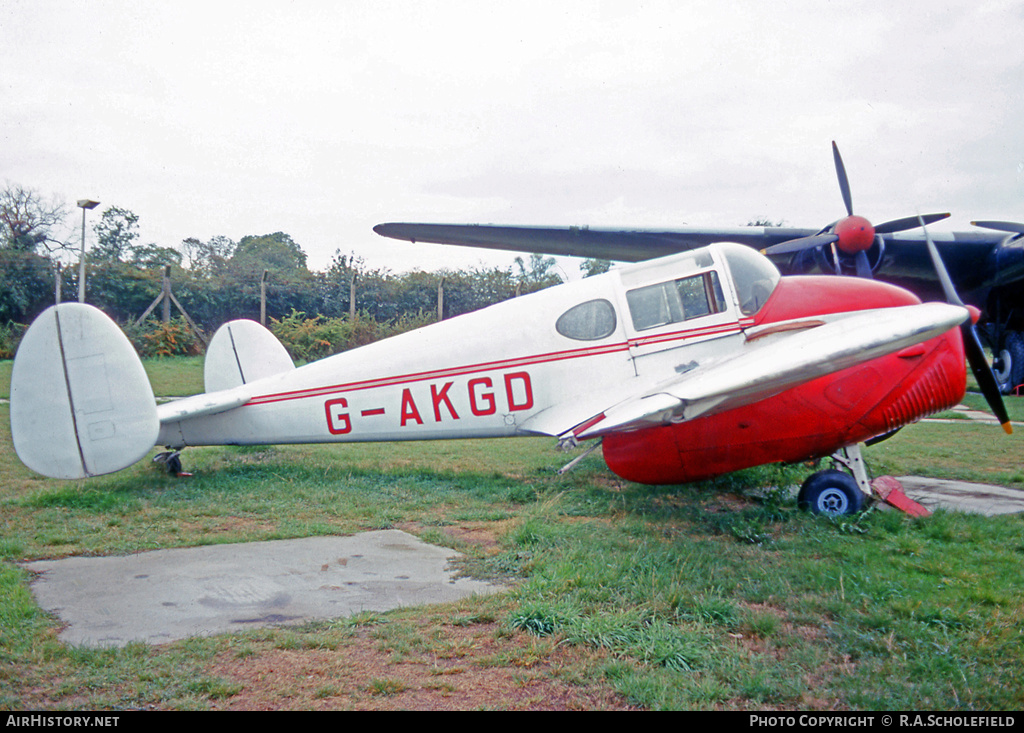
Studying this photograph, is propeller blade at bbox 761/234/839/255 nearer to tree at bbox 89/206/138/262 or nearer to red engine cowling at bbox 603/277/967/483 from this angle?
red engine cowling at bbox 603/277/967/483

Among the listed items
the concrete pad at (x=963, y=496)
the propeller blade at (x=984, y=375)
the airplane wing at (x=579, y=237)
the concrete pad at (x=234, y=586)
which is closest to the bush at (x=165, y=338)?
the airplane wing at (x=579, y=237)

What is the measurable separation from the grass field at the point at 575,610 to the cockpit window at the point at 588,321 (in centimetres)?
170

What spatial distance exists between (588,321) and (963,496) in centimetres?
461

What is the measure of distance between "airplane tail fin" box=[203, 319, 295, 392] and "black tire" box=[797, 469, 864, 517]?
6.09m

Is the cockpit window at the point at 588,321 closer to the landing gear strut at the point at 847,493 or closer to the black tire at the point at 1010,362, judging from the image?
the landing gear strut at the point at 847,493

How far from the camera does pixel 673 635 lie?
322 centimetres

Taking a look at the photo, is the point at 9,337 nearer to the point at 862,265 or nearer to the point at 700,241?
the point at 700,241

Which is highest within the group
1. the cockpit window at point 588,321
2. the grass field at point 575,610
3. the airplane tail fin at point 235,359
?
the airplane tail fin at point 235,359

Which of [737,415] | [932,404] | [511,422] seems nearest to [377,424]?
[511,422]

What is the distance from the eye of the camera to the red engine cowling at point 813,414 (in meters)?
5.46

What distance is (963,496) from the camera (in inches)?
269

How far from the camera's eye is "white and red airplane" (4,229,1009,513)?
18.0ft

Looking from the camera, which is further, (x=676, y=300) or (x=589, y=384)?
(x=589, y=384)

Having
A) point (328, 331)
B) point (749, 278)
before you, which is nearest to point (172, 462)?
point (749, 278)
